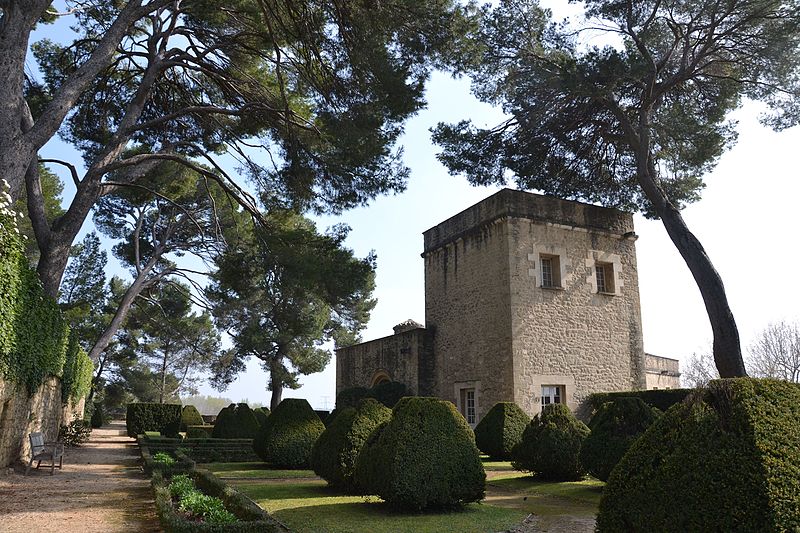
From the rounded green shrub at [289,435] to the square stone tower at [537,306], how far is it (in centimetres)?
552

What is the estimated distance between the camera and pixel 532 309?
15.8 metres

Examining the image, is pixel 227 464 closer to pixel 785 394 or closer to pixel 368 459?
pixel 368 459

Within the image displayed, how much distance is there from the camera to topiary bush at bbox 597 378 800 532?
2964 mm

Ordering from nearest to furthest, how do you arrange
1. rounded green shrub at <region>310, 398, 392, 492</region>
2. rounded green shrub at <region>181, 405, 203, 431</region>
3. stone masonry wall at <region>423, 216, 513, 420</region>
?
1. rounded green shrub at <region>310, 398, 392, 492</region>
2. stone masonry wall at <region>423, 216, 513, 420</region>
3. rounded green shrub at <region>181, 405, 203, 431</region>

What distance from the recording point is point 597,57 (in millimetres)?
14086

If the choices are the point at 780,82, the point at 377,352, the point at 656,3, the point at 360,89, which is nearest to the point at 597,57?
the point at 656,3

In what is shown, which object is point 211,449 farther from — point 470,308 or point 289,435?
point 470,308

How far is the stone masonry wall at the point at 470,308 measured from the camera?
15891 millimetres

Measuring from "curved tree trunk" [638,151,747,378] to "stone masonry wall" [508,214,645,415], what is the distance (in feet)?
8.70

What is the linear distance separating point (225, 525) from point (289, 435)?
7278 mm

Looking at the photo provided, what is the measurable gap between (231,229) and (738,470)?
18.4m

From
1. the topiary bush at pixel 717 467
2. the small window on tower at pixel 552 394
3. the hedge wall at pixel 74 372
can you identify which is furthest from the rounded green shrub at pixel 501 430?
the hedge wall at pixel 74 372

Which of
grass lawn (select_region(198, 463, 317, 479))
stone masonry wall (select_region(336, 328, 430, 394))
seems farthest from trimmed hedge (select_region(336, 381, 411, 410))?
grass lawn (select_region(198, 463, 317, 479))

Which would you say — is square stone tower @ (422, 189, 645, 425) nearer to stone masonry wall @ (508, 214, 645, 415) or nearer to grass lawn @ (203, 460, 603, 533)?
stone masonry wall @ (508, 214, 645, 415)
